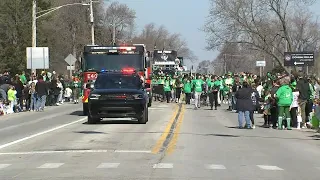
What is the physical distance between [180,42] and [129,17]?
6432cm

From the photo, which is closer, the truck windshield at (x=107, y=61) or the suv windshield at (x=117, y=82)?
the suv windshield at (x=117, y=82)

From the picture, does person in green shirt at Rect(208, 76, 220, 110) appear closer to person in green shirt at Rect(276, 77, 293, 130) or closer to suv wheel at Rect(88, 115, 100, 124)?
person in green shirt at Rect(276, 77, 293, 130)

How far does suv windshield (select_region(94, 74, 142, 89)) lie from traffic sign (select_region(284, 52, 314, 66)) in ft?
77.6

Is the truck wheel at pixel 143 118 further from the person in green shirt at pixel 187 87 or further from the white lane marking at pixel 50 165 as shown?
the person in green shirt at pixel 187 87

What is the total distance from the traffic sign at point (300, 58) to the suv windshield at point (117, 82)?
77.6 feet

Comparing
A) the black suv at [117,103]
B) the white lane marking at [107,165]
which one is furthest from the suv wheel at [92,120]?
the white lane marking at [107,165]

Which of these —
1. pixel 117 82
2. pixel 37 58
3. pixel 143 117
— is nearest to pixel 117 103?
pixel 143 117

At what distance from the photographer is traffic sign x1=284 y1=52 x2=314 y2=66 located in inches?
1692

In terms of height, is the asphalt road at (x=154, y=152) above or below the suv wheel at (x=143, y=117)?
below

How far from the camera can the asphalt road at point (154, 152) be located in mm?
10781

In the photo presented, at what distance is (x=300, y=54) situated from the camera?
43.6 m

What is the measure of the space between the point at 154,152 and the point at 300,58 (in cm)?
3184

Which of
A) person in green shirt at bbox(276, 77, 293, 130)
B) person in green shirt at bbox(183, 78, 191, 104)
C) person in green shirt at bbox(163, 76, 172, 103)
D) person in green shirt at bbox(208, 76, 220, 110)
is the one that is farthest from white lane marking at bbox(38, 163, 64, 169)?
person in green shirt at bbox(163, 76, 172, 103)

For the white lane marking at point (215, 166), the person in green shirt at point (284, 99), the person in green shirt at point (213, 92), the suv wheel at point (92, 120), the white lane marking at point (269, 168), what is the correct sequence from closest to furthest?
the white lane marking at point (269, 168)
the white lane marking at point (215, 166)
the person in green shirt at point (284, 99)
the suv wheel at point (92, 120)
the person in green shirt at point (213, 92)
